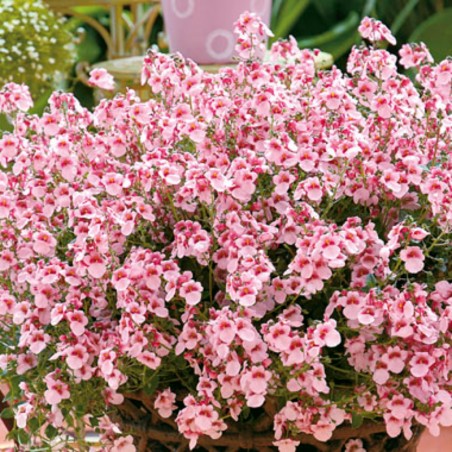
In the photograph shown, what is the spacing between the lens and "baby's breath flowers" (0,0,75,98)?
224 cm

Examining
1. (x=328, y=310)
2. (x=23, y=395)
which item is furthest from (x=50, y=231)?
(x=328, y=310)

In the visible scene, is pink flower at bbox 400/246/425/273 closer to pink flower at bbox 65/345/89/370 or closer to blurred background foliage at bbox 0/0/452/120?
pink flower at bbox 65/345/89/370

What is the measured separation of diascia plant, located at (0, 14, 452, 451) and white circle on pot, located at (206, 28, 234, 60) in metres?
0.82

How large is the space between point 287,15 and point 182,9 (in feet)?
6.01

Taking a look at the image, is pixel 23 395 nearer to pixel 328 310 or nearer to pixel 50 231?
pixel 50 231

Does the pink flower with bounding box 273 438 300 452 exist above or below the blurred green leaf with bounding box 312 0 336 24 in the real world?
above

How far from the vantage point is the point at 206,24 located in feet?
5.53

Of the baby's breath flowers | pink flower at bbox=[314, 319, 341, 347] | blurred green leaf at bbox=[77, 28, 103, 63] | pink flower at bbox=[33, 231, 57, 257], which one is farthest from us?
blurred green leaf at bbox=[77, 28, 103, 63]

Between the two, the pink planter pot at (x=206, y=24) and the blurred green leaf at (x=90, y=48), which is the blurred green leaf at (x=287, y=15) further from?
the pink planter pot at (x=206, y=24)

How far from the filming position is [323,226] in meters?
0.71

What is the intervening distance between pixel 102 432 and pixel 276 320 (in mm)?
227

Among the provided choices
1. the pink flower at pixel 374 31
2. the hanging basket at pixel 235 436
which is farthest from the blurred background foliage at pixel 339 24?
the hanging basket at pixel 235 436

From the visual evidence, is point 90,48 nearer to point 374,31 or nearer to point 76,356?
point 374,31

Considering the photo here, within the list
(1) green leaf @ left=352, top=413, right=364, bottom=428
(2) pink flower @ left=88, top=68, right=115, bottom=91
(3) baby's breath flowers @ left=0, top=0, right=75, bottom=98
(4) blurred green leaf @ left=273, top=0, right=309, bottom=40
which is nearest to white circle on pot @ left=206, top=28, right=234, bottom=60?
(3) baby's breath flowers @ left=0, top=0, right=75, bottom=98
